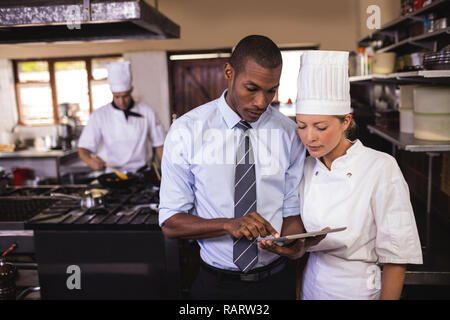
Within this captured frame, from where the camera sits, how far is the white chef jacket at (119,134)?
391cm

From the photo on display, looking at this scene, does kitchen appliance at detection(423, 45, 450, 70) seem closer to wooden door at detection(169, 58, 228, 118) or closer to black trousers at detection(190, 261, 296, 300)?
black trousers at detection(190, 261, 296, 300)

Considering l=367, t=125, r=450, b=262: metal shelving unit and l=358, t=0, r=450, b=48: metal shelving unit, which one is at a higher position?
l=358, t=0, r=450, b=48: metal shelving unit

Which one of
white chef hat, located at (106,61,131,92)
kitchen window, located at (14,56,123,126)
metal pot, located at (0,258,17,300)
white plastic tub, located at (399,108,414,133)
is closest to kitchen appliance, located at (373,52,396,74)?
white plastic tub, located at (399,108,414,133)

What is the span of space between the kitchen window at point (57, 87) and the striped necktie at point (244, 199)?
5.46 m

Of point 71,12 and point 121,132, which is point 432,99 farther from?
point 121,132

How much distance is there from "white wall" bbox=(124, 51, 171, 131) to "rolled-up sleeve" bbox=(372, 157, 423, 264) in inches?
206

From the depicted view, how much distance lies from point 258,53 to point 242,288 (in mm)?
1009

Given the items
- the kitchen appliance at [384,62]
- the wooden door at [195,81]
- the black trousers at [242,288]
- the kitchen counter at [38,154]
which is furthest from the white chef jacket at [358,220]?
the kitchen counter at [38,154]

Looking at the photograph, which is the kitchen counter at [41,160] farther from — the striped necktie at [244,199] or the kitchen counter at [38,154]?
the striped necktie at [244,199]

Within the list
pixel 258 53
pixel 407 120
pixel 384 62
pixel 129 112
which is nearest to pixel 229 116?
pixel 258 53

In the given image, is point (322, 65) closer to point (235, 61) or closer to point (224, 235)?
point (235, 61)

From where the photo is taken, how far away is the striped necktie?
1.71m

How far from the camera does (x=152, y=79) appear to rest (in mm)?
6363
